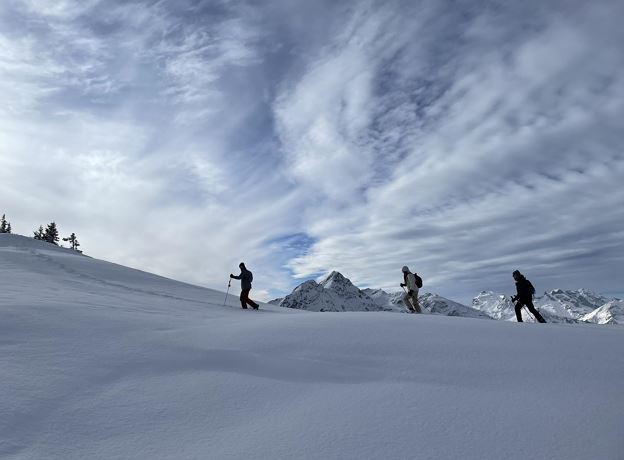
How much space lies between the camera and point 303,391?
193 inches

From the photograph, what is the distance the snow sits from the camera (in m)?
3.74

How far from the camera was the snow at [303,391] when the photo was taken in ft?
12.3

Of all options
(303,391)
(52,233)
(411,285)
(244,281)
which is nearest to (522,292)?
(411,285)

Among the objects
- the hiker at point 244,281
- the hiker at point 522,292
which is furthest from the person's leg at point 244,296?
the hiker at point 522,292

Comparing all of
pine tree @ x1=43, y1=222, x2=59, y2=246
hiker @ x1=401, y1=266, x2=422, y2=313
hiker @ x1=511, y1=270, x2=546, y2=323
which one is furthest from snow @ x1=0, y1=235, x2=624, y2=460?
pine tree @ x1=43, y1=222, x2=59, y2=246

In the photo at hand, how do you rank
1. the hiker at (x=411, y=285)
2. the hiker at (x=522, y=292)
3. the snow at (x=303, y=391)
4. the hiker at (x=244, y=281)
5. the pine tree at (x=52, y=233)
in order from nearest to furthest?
1. the snow at (x=303, y=391)
2. the hiker at (x=522, y=292)
3. the hiker at (x=411, y=285)
4. the hiker at (x=244, y=281)
5. the pine tree at (x=52, y=233)

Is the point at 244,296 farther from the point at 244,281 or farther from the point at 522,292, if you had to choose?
the point at 522,292

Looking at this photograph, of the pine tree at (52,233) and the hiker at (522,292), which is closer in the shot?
the hiker at (522,292)

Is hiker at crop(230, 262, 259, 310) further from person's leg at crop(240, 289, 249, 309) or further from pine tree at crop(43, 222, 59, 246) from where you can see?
pine tree at crop(43, 222, 59, 246)

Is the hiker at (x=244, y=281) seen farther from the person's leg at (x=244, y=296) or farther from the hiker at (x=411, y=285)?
the hiker at (x=411, y=285)

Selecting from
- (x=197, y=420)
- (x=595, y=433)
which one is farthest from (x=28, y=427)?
(x=595, y=433)

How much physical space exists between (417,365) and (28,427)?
184 inches

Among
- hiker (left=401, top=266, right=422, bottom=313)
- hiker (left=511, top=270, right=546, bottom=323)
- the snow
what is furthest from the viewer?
hiker (left=401, top=266, right=422, bottom=313)

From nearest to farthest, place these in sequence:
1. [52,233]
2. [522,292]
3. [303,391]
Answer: [303,391], [522,292], [52,233]
